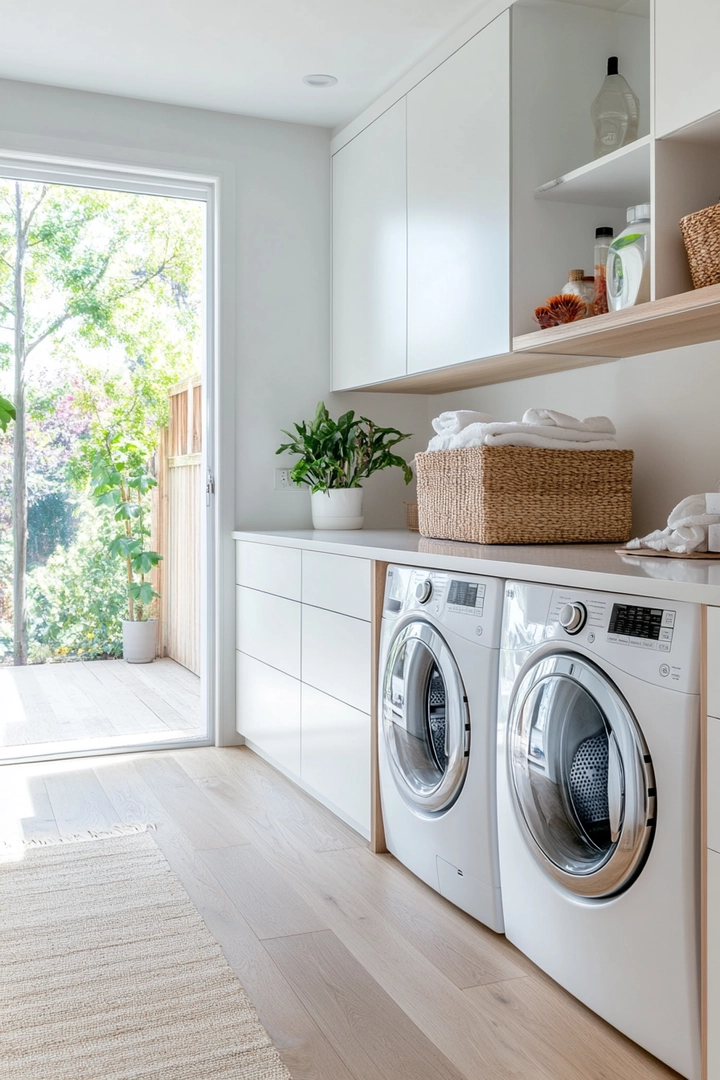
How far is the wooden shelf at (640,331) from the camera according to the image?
1.91m

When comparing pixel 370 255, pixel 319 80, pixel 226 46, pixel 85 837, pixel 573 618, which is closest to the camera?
pixel 573 618

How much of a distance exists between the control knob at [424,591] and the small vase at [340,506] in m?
1.25

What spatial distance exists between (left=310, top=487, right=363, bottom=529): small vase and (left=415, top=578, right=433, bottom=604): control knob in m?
1.25

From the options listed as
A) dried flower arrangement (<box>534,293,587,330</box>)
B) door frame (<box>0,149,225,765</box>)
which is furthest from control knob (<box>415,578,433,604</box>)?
door frame (<box>0,149,225,765</box>)

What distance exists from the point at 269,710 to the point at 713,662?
2064 mm

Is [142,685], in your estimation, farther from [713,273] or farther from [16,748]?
[713,273]

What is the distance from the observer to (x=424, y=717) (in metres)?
2.25

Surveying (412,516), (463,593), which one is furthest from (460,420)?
(412,516)

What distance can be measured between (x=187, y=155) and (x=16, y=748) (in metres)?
2.23

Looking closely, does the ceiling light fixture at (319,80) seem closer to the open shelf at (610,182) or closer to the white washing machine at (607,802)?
the open shelf at (610,182)

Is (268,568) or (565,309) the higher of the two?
(565,309)

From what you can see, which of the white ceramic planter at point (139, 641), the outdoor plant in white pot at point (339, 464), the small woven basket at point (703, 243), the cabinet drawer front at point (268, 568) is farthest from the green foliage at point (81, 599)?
the small woven basket at point (703, 243)

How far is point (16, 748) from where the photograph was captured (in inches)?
132

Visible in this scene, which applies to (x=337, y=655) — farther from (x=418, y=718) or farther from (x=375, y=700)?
(x=418, y=718)
